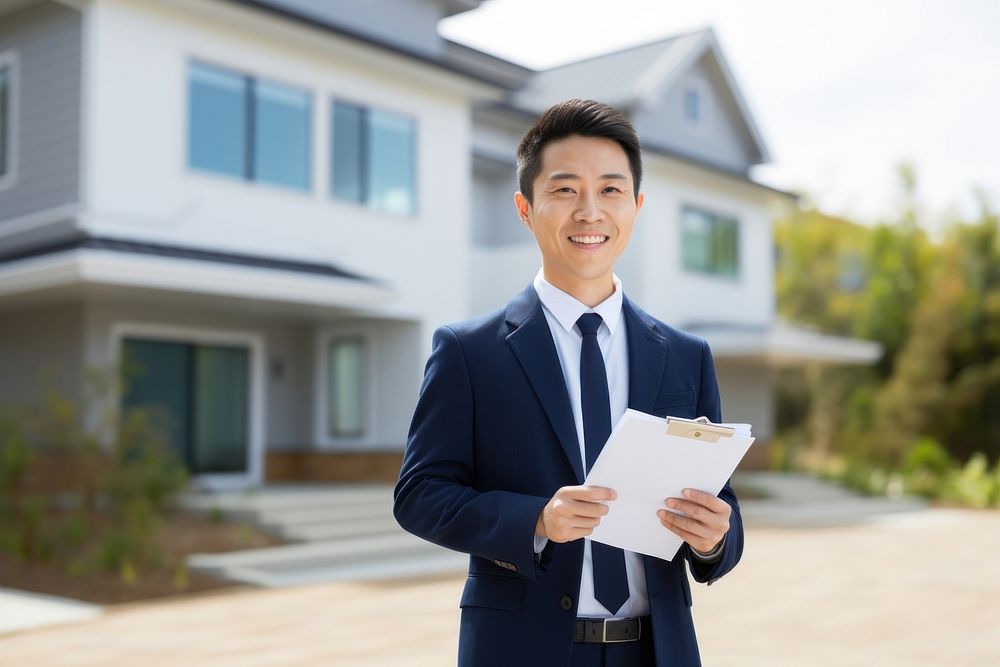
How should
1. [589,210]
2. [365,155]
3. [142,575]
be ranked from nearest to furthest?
1. [589,210]
2. [142,575]
3. [365,155]

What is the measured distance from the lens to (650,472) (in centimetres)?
197

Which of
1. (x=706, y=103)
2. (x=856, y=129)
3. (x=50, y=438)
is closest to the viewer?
(x=50, y=438)

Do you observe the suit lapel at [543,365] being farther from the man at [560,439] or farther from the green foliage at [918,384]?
the green foliage at [918,384]

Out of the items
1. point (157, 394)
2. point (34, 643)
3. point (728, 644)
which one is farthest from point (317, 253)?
point (728, 644)

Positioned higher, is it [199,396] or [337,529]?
[199,396]

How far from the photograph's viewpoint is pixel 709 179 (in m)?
21.2

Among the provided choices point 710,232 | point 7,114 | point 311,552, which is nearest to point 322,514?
point 311,552

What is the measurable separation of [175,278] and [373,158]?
14.3 feet

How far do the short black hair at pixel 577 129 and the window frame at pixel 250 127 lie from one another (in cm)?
1126

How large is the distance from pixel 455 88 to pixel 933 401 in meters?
14.3

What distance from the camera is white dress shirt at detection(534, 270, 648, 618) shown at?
217cm

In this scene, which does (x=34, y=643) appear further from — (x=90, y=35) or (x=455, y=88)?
(x=455, y=88)

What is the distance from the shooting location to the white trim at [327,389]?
1585 centimetres

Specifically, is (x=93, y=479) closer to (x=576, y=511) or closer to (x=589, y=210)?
(x=589, y=210)
